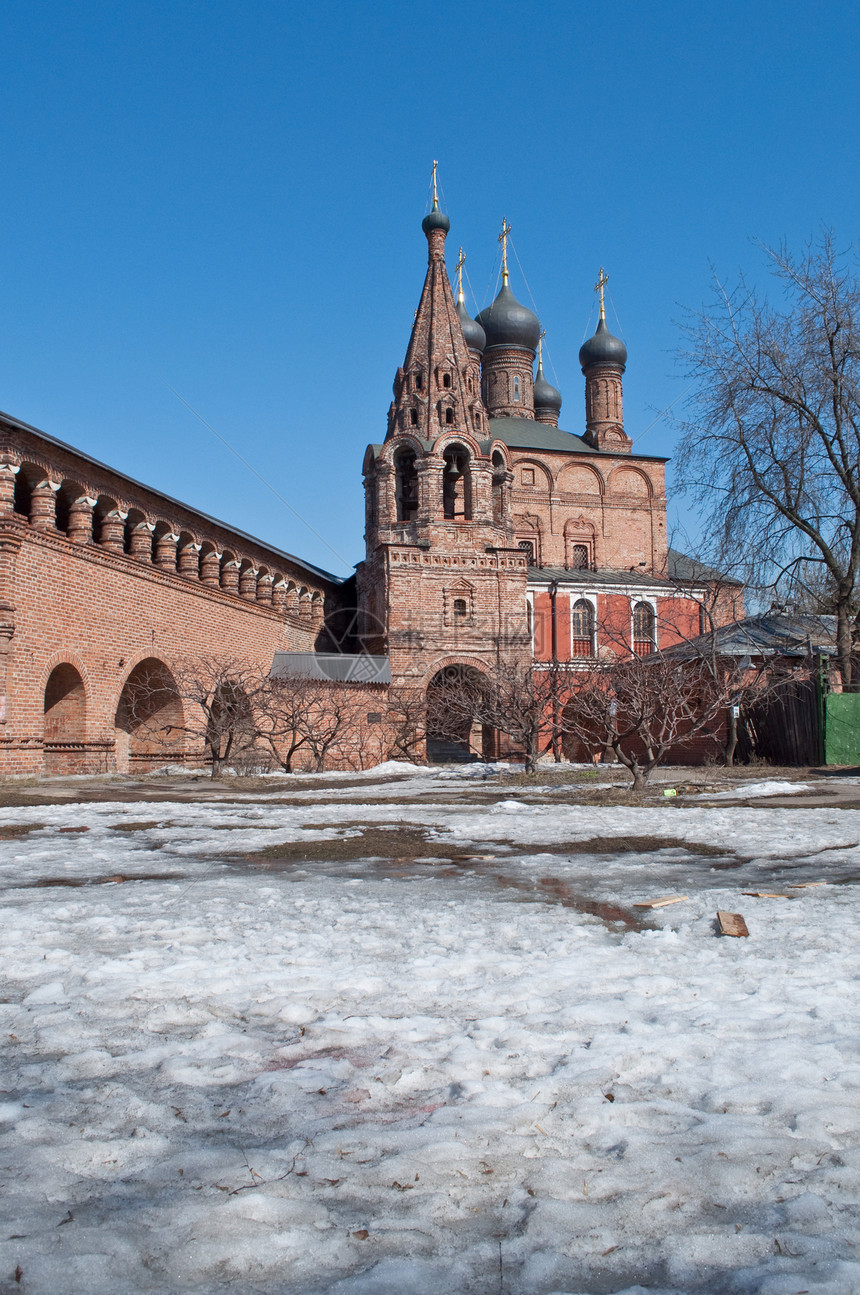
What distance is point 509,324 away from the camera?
38906 mm

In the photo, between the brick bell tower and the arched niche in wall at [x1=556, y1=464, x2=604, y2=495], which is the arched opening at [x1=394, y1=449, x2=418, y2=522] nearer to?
the brick bell tower

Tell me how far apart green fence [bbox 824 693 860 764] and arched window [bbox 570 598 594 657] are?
14679mm

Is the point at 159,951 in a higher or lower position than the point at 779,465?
lower

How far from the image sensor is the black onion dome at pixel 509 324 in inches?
1533

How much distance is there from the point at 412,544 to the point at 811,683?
12.2 metres

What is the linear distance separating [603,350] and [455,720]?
2051cm

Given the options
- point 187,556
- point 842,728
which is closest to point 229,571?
point 187,556

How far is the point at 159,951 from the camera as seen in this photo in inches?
153

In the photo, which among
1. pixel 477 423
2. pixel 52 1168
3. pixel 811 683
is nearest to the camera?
pixel 52 1168

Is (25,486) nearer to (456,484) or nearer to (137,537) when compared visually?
(137,537)

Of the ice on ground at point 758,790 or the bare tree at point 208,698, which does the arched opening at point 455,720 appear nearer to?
the bare tree at point 208,698

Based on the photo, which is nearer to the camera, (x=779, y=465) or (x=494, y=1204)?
(x=494, y=1204)

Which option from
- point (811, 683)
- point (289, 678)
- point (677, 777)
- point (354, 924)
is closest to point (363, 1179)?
point (354, 924)

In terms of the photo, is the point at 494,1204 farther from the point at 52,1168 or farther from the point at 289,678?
the point at 289,678
